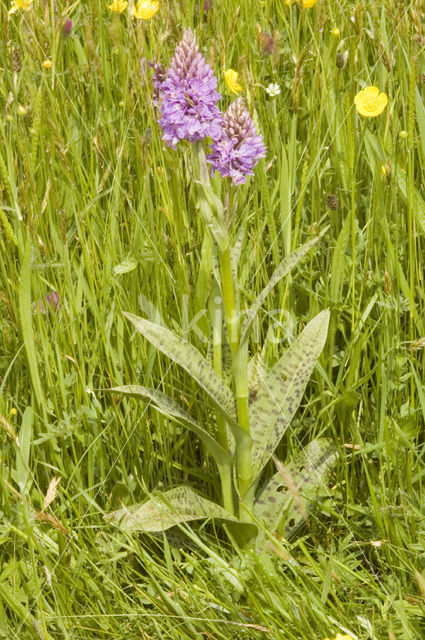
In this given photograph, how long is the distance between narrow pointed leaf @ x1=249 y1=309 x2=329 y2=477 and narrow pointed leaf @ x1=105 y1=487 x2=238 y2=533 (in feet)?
0.33

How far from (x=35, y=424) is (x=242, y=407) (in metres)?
0.44

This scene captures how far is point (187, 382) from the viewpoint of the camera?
1.63 meters

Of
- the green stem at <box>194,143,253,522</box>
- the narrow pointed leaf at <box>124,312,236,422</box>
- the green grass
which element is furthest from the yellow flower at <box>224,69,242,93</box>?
the narrow pointed leaf at <box>124,312,236,422</box>

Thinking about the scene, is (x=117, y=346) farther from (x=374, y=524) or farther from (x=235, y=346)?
(x=374, y=524)

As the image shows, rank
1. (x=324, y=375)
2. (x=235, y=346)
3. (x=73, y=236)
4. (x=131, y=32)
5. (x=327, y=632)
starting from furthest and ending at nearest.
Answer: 1. (x=73, y=236)
2. (x=131, y=32)
3. (x=324, y=375)
4. (x=235, y=346)
5. (x=327, y=632)

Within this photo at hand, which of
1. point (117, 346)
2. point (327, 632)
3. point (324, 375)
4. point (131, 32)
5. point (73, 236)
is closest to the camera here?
point (327, 632)

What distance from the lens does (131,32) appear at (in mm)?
1764

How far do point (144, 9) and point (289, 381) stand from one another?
40.2 inches

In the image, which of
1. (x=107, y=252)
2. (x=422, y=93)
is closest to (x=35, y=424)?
(x=107, y=252)

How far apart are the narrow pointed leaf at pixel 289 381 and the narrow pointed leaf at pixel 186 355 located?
4.6 inches

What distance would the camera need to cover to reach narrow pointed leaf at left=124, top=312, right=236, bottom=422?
1301 mm

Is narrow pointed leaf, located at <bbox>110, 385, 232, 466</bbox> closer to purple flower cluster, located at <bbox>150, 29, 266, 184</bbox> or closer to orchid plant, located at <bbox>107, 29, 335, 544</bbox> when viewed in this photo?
orchid plant, located at <bbox>107, 29, 335, 544</bbox>

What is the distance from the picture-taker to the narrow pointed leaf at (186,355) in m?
1.30

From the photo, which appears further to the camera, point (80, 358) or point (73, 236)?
point (73, 236)
